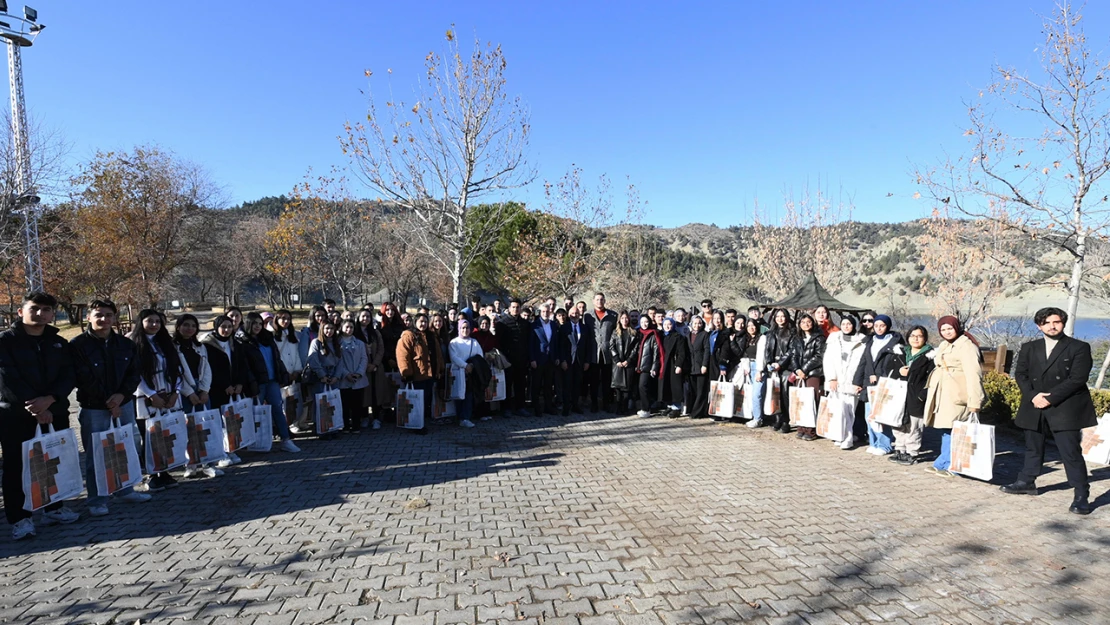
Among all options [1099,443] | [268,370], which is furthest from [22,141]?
[1099,443]

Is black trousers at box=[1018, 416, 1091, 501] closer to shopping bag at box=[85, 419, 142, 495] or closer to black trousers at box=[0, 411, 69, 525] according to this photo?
shopping bag at box=[85, 419, 142, 495]

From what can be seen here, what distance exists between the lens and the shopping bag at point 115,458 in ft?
16.4

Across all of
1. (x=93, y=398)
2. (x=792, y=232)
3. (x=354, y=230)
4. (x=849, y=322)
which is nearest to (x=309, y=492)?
(x=93, y=398)

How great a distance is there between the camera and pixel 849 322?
777 centimetres

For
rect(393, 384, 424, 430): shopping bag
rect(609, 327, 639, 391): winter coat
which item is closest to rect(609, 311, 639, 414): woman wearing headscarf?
rect(609, 327, 639, 391): winter coat

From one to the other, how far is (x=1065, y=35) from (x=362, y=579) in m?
11.5

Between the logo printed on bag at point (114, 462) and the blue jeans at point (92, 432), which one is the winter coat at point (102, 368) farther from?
the logo printed on bag at point (114, 462)

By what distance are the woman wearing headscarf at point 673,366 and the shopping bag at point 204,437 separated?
6.59 meters

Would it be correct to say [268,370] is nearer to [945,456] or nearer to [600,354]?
[600,354]

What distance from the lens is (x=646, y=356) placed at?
953cm

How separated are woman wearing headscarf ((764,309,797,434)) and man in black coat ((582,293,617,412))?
2.67 meters

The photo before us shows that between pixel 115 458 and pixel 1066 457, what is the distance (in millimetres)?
9160

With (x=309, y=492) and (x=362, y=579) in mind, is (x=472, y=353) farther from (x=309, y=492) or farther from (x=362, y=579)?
(x=362, y=579)

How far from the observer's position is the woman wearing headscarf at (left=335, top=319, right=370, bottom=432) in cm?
797
